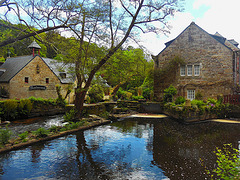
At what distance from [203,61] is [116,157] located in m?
15.9

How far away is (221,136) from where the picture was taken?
9.28 m

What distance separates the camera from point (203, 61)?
1858 cm

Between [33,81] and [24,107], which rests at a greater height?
[33,81]

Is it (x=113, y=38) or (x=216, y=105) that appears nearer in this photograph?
(x=113, y=38)

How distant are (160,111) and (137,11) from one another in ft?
34.8

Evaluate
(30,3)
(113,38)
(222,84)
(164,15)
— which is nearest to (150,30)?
(164,15)

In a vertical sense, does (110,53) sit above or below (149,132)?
above

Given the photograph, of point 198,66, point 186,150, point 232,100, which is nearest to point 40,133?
point 186,150

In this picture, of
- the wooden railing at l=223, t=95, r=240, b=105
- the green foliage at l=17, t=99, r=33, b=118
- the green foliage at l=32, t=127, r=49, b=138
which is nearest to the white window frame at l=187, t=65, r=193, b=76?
the wooden railing at l=223, t=95, r=240, b=105

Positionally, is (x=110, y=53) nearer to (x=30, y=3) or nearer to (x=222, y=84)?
(x=30, y=3)

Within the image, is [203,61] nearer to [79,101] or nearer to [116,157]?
[79,101]

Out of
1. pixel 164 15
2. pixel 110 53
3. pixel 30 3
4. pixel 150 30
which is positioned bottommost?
pixel 110 53

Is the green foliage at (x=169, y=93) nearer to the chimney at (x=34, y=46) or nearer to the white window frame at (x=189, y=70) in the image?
the white window frame at (x=189, y=70)

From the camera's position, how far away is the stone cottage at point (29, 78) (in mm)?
22766
